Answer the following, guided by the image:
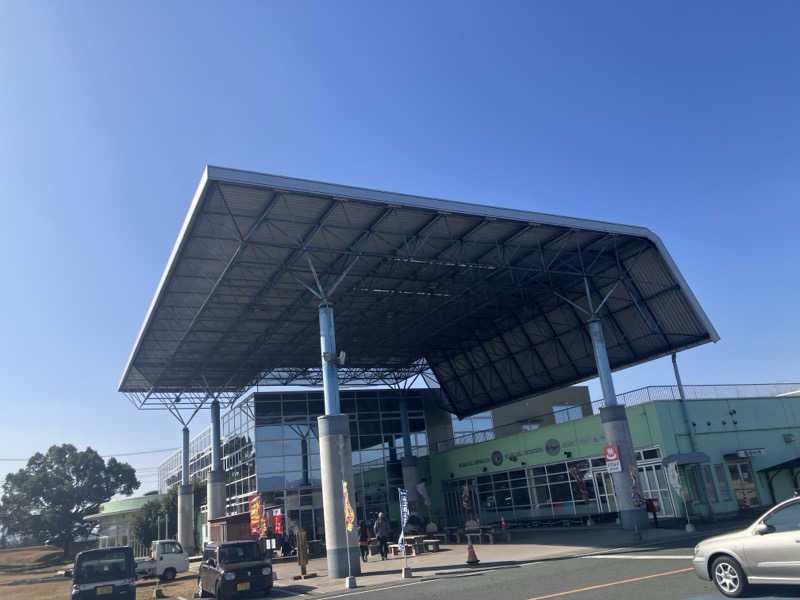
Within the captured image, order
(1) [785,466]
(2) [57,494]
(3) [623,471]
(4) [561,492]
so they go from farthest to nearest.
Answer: (2) [57,494] < (4) [561,492] < (1) [785,466] < (3) [623,471]

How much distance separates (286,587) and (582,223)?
1758 centimetres

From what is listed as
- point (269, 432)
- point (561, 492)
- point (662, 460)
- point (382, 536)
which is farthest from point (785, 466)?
point (269, 432)

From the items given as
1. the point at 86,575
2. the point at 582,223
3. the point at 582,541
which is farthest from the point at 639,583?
the point at 582,223

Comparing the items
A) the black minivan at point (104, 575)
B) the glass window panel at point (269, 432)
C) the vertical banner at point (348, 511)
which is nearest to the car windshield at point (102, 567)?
the black minivan at point (104, 575)

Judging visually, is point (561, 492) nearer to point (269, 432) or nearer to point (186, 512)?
point (269, 432)

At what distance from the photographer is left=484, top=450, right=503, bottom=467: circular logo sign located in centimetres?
3706

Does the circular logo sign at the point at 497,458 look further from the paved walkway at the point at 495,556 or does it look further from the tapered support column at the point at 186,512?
the tapered support column at the point at 186,512

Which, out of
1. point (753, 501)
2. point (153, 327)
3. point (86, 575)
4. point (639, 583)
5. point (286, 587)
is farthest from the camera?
point (153, 327)

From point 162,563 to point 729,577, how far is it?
2726 cm

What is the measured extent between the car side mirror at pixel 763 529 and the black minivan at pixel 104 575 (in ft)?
51.0

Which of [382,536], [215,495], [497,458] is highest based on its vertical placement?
[497,458]

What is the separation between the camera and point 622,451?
24688mm

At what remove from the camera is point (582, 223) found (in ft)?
83.0

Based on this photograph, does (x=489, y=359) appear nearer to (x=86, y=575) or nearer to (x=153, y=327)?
(x=153, y=327)
